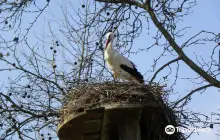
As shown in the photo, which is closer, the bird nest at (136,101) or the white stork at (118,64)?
the bird nest at (136,101)

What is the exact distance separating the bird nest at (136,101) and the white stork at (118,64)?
2.05 m

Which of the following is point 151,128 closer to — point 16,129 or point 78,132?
point 78,132

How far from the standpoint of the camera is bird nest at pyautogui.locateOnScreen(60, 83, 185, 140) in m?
5.21

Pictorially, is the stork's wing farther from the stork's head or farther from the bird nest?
the bird nest

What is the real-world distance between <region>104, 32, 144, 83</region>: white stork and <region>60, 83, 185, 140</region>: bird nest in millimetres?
2049

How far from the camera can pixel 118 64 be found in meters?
7.99

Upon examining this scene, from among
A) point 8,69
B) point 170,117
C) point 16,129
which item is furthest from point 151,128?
point 8,69

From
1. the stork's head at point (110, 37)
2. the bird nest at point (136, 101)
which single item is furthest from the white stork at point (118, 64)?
the bird nest at point (136, 101)

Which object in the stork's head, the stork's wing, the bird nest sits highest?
the stork's head

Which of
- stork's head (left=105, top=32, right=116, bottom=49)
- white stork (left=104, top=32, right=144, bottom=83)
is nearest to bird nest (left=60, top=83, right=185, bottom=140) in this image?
white stork (left=104, top=32, right=144, bottom=83)

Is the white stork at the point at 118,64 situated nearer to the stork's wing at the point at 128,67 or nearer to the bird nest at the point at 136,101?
the stork's wing at the point at 128,67

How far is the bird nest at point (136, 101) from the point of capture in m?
5.21

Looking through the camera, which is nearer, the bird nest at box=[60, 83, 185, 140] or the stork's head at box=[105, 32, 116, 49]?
the bird nest at box=[60, 83, 185, 140]

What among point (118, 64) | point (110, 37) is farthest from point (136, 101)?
point (110, 37)
